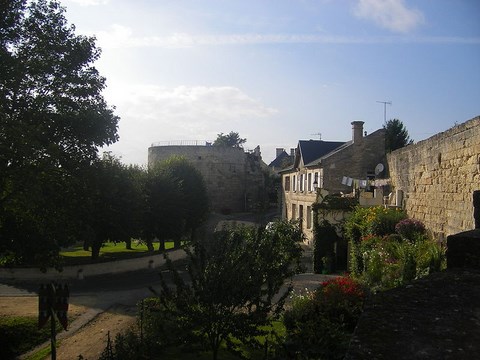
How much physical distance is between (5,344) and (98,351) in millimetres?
2997

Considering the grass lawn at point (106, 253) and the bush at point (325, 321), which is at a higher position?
the bush at point (325, 321)

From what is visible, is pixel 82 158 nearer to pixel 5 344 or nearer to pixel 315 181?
pixel 5 344

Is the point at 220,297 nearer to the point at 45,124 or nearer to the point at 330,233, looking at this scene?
the point at 45,124

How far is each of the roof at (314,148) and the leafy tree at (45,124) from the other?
741 inches

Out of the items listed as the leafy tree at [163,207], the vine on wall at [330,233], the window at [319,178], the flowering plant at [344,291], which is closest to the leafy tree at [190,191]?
the leafy tree at [163,207]

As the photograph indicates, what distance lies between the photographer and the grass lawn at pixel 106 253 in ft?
76.2

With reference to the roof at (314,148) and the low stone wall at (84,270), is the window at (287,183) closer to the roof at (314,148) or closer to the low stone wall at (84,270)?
the roof at (314,148)

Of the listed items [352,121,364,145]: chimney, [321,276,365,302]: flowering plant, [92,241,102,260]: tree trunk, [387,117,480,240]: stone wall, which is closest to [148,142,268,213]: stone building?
[352,121,364,145]: chimney

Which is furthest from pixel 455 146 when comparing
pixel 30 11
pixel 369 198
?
pixel 30 11

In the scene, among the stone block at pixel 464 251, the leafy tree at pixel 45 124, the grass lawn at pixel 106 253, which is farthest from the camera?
the grass lawn at pixel 106 253

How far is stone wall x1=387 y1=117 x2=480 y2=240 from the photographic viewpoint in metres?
8.79

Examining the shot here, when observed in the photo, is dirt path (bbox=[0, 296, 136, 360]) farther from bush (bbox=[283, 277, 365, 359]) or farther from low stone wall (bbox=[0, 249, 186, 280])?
bush (bbox=[283, 277, 365, 359])

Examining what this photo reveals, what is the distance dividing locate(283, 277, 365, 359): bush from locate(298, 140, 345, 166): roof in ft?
71.0

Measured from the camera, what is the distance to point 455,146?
964cm
